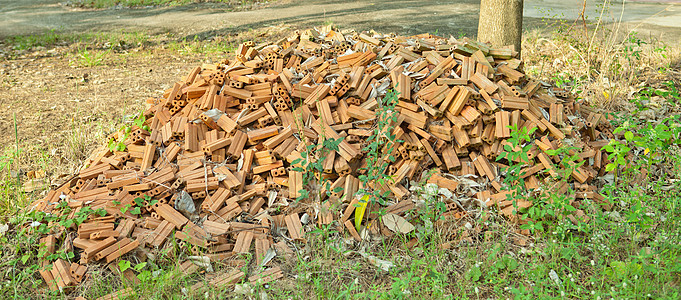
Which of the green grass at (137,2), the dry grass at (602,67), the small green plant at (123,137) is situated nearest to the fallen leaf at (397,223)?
the small green plant at (123,137)

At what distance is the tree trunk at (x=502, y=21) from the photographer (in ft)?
18.3

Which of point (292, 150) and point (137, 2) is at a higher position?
point (137, 2)

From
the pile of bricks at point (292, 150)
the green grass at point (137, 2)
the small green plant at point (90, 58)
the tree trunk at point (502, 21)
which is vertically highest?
the green grass at point (137, 2)

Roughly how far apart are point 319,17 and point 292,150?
7695 millimetres

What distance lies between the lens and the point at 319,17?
426 inches

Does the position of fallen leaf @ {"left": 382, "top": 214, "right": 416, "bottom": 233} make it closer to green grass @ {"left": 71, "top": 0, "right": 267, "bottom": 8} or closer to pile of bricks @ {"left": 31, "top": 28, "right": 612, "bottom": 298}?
pile of bricks @ {"left": 31, "top": 28, "right": 612, "bottom": 298}

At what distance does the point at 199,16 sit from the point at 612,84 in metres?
9.09

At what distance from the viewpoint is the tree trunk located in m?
5.57

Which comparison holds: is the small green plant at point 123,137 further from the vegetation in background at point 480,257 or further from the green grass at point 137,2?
the green grass at point 137,2

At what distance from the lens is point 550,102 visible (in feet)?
13.7

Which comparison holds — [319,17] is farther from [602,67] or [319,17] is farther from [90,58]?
[602,67]

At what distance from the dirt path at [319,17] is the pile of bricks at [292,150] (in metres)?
5.07

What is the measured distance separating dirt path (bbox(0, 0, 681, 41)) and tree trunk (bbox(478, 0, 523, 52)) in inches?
118

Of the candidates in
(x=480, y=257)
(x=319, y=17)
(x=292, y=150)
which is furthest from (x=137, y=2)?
(x=480, y=257)
